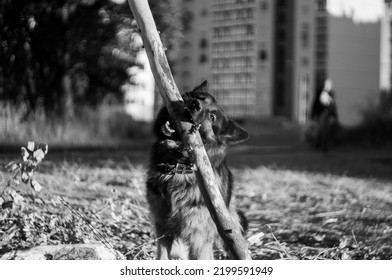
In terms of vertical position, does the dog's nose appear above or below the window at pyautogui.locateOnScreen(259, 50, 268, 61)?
below

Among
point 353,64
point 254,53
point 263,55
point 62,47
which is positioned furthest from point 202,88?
point 353,64

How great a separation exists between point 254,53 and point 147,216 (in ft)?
9.85

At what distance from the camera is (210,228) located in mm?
2303

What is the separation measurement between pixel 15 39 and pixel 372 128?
23.5 feet

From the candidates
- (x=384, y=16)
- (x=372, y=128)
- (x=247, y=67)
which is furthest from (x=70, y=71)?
(x=372, y=128)

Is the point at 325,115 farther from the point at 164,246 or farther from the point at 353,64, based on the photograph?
the point at 164,246

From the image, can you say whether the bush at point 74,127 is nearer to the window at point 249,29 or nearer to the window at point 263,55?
the window at point 249,29

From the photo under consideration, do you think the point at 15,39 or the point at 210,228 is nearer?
the point at 210,228

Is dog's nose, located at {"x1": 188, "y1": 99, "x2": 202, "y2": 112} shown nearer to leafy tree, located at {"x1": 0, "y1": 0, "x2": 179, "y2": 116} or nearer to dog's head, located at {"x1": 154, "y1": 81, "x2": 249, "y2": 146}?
dog's head, located at {"x1": 154, "y1": 81, "x2": 249, "y2": 146}

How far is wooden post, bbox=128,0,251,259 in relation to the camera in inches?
77.6

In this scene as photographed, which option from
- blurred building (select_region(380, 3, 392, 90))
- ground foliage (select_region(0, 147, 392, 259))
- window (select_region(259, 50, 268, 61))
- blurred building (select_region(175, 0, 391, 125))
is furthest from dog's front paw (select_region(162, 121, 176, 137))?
blurred building (select_region(380, 3, 392, 90))

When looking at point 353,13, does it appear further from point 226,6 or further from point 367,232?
point 367,232

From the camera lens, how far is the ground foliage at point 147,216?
246cm

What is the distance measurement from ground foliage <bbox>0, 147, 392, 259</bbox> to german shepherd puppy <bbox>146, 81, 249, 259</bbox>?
25 cm
